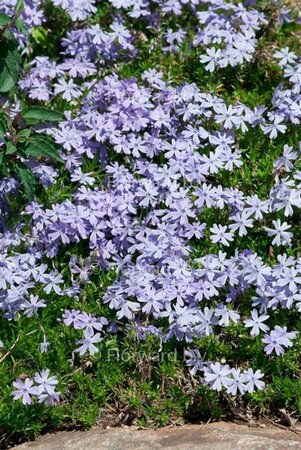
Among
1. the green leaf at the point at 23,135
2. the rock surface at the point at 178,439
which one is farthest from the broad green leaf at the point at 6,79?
the rock surface at the point at 178,439

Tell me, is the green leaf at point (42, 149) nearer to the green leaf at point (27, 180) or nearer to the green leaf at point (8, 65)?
the green leaf at point (27, 180)

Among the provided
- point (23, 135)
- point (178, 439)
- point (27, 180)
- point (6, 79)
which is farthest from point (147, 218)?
point (178, 439)

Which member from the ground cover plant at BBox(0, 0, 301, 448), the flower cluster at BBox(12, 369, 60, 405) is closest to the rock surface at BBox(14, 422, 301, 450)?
the ground cover plant at BBox(0, 0, 301, 448)

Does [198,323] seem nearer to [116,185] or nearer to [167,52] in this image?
[116,185]

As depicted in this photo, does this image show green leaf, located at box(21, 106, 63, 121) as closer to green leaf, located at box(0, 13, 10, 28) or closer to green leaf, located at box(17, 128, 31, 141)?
green leaf, located at box(17, 128, 31, 141)

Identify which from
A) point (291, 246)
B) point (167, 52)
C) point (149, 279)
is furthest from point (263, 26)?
point (149, 279)
